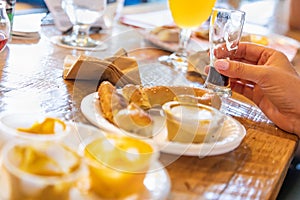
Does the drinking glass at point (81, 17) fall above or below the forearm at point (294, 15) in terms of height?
above

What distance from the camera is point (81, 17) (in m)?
1.28

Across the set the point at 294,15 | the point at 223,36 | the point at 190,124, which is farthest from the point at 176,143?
the point at 294,15

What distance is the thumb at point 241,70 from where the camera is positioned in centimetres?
87

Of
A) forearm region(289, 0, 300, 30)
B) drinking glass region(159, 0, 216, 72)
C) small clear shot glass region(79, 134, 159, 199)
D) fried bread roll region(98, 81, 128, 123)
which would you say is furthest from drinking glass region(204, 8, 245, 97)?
forearm region(289, 0, 300, 30)

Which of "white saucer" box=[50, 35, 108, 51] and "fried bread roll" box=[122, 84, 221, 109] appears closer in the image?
"fried bread roll" box=[122, 84, 221, 109]

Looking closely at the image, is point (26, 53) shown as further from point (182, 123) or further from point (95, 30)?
point (182, 123)

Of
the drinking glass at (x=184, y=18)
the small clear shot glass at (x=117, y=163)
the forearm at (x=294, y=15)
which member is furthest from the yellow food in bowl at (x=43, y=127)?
the forearm at (x=294, y=15)

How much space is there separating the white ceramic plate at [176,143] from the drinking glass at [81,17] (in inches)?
21.3

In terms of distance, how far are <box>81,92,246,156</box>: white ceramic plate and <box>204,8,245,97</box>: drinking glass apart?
0.26 meters

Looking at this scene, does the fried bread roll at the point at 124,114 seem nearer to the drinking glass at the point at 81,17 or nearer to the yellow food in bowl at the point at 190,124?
the yellow food in bowl at the point at 190,124

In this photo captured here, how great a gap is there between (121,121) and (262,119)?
0.37 meters

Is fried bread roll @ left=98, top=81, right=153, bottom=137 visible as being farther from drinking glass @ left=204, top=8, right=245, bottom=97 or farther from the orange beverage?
the orange beverage

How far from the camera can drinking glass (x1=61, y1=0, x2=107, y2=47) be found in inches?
49.8

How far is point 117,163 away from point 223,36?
54cm
